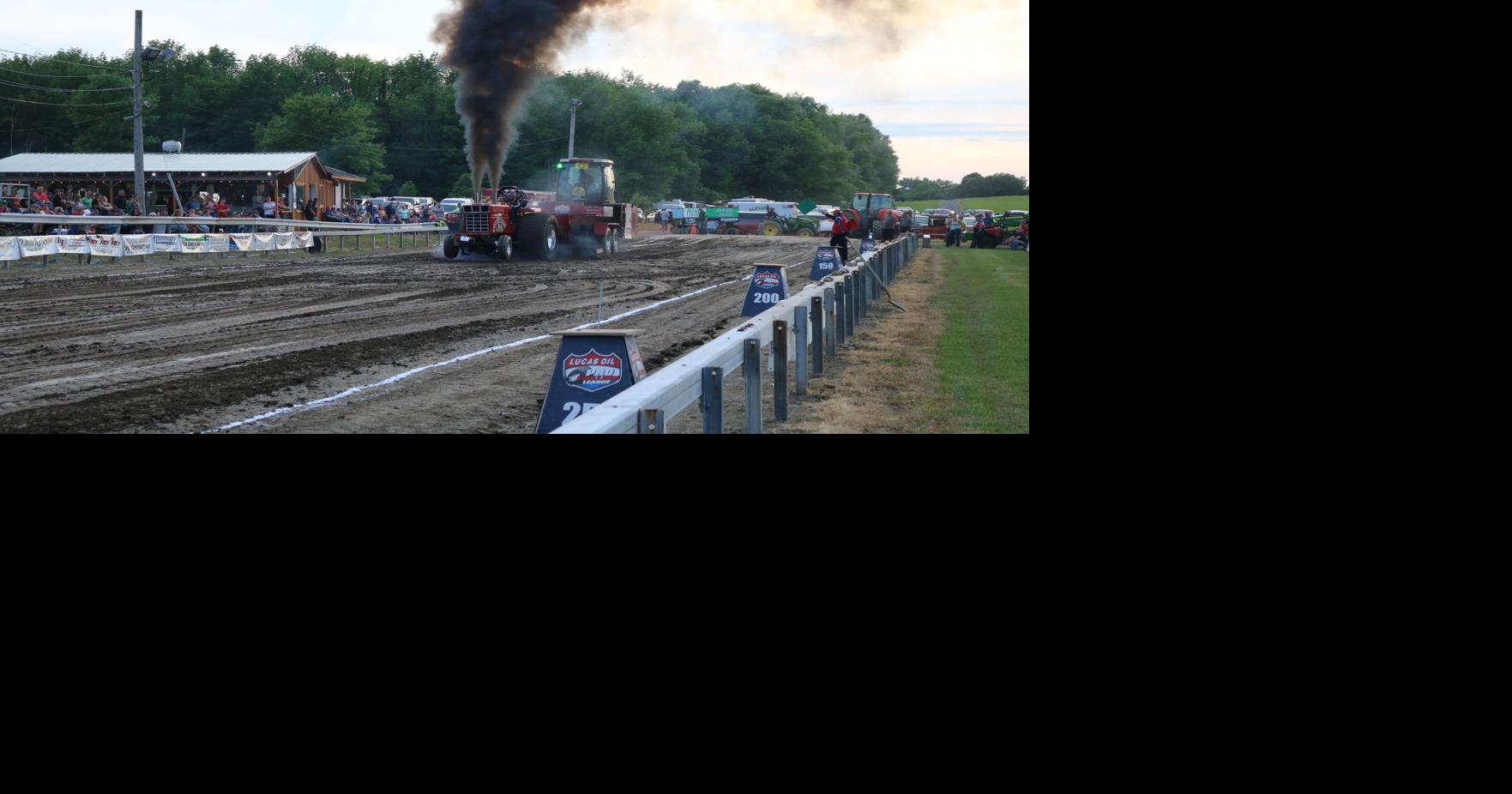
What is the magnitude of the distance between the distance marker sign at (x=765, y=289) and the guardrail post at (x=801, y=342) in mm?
5178

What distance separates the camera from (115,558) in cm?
559

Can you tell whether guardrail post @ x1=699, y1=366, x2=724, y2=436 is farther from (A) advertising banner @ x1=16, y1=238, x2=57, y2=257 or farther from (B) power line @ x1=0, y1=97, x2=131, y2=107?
(A) advertising banner @ x1=16, y1=238, x2=57, y2=257

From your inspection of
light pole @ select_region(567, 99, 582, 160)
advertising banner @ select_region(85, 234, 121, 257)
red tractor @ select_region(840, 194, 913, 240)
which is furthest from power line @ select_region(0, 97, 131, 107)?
red tractor @ select_region(840, 194, 913, 240)

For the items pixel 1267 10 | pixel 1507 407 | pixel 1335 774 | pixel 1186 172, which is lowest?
pixel 1335 774

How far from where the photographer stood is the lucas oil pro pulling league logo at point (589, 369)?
8148 millimetres

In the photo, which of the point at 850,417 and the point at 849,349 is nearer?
the point at 850,417

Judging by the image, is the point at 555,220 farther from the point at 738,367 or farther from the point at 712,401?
the point at 712,401

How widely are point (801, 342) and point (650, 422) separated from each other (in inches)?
217

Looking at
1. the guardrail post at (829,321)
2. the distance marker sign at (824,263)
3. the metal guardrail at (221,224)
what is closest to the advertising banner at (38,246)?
the metal guardrail at (221,224)

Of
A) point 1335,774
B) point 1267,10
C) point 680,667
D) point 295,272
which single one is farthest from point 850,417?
point 295,272

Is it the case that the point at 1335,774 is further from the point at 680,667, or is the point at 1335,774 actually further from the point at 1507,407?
the point at 1507,407

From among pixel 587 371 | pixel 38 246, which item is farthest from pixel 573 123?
pixel 587 371

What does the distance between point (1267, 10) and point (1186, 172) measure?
691 millimetres

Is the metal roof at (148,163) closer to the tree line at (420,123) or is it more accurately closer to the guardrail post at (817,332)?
the tree line at (420,123)
